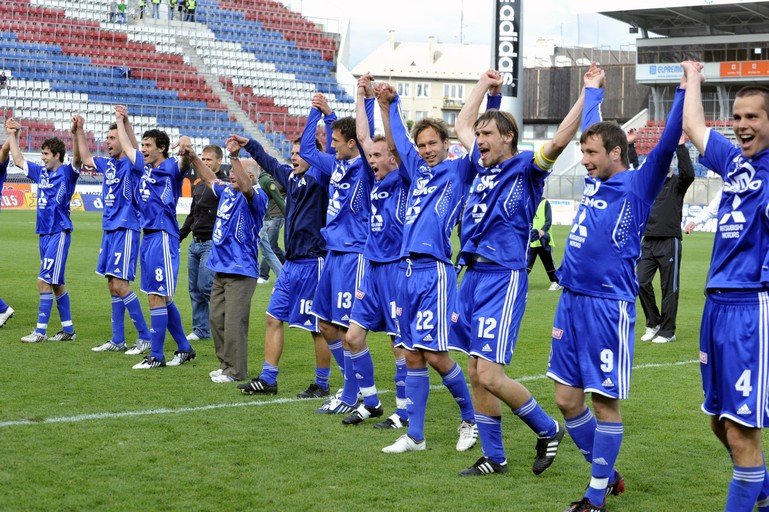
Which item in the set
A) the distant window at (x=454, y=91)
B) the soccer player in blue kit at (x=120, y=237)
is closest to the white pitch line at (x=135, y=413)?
the soccer player in blue kit at (x=120, y=237)

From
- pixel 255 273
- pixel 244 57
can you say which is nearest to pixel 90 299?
pixel 255 273

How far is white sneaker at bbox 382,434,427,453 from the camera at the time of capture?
6.90 m

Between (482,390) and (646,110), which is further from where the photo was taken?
(646,110)

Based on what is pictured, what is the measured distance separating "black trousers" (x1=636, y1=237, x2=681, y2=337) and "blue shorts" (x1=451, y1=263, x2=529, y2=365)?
21.6ft

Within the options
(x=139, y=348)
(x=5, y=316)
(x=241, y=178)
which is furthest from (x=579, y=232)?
(x=5, y=316)

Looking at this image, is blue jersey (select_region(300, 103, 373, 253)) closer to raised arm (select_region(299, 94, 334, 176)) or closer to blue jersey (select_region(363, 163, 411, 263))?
raised arm (select_region(299, 94, 334, 176))

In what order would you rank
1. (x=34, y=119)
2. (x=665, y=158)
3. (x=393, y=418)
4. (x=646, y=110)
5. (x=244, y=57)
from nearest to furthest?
(x=665, y=158)
(x=393, y=418)
(x=34, y=119)
(x=244, y=57)
(x=646, y=110)

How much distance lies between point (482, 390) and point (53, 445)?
2.85 metres

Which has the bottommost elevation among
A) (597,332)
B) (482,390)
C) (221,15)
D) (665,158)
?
(482,390)

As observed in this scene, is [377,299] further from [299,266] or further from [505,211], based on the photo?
[505,211]

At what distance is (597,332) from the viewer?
5.65 m

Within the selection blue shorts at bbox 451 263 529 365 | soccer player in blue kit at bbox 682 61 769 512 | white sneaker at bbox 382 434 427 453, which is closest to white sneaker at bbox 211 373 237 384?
white sneaker at bbox 382 434 427 453

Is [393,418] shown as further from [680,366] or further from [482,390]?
[680,366]

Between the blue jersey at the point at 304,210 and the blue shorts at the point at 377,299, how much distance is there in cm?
89
